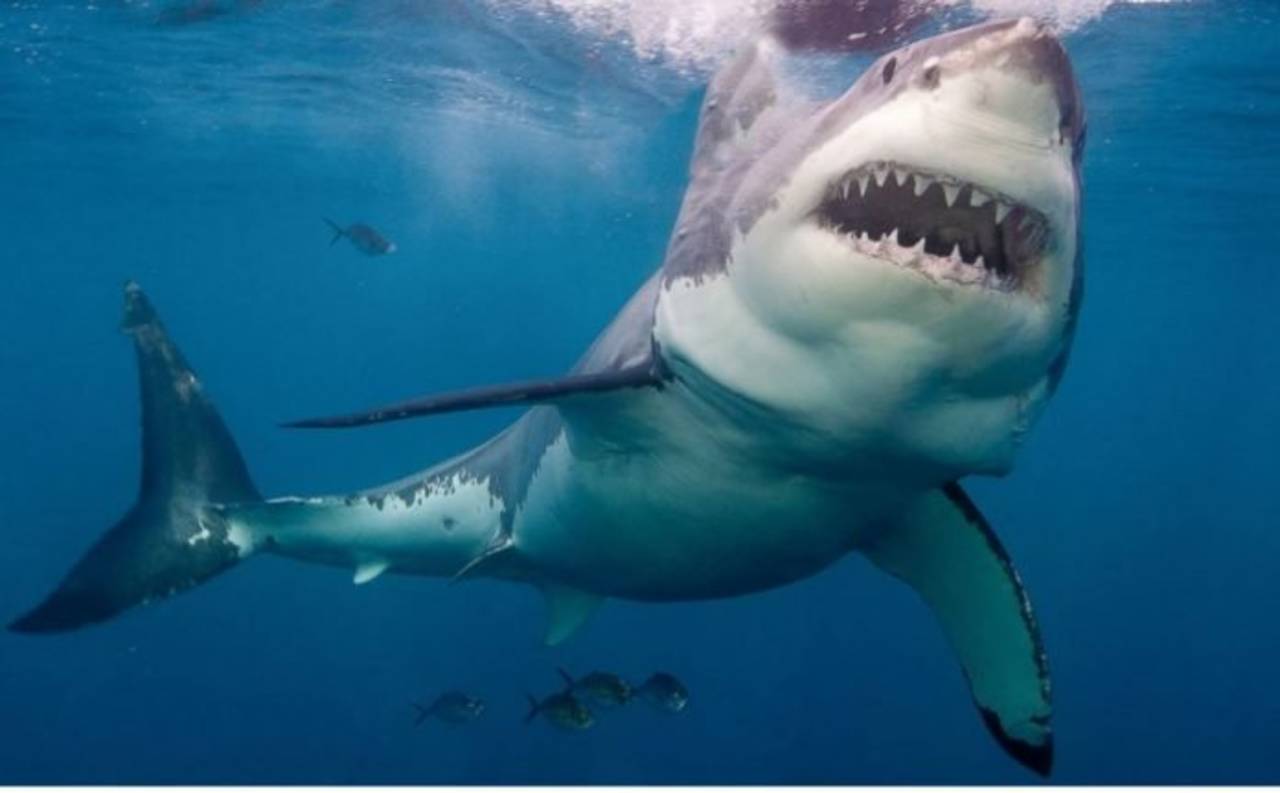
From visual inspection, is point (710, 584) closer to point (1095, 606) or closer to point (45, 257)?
point (1095, 606)

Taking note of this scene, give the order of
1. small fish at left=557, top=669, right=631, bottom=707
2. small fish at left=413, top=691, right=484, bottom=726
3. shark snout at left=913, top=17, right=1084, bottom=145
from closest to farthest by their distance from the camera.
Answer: shark snout at left=913, top=17, right=1084, bottom=145, small fish at left=557, top=669, right=631, bottom=707, small fish at left=413, top=691, right=484, bottom=726

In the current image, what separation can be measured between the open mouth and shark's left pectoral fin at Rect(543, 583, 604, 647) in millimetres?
4829

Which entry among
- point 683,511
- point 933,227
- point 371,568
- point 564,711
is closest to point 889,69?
point 933,227

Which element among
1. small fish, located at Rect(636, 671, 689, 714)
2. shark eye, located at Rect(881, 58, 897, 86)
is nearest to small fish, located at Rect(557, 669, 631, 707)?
small fish, located at Rect(636, 671, 689, 714)

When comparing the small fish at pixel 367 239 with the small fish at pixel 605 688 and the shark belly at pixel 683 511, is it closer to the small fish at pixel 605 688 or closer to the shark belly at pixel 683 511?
the small fish at pixel 605 688

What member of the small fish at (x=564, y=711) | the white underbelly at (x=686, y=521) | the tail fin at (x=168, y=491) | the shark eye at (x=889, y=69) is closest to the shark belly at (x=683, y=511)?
the white underbelly at (x=686, y=521)

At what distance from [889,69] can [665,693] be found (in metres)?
7.48

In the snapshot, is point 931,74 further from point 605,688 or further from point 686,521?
point 605,688

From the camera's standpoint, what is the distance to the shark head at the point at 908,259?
8.73ft

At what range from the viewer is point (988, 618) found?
5414mm

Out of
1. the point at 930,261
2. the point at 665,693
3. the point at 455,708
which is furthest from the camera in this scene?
the point at 455,708

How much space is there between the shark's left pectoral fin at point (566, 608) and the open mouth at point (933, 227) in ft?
15.8

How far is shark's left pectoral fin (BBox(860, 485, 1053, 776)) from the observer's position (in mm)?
5262

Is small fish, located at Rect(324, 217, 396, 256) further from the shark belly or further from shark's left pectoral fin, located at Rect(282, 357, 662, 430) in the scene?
shark's left pectoral fin, located at Rect(282, 357, 662, 430)
